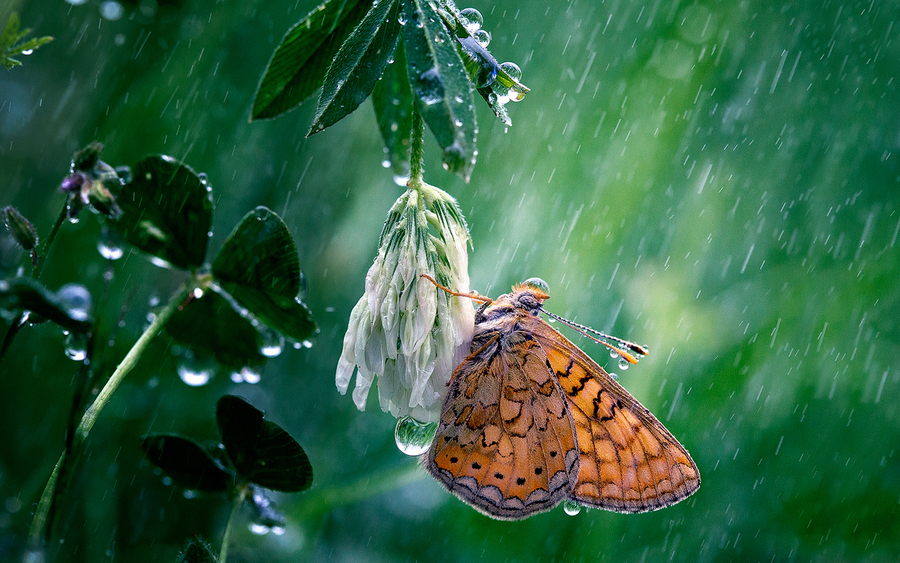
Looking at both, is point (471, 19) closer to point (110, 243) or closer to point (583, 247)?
point (110, 243)

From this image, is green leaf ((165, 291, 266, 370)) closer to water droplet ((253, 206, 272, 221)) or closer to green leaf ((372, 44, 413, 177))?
water droplet ((253, 206, 272, 221))

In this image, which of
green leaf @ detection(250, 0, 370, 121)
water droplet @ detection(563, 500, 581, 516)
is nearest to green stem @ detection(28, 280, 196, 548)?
green leaf @ detection(250, 0, 370, 121)

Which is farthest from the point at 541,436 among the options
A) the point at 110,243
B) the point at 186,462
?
the point at 110,243

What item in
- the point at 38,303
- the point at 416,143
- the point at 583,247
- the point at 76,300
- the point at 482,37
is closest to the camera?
the point at 38,303

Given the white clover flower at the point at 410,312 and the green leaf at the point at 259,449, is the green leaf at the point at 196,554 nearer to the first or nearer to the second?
the green leaf at the point at 259,449

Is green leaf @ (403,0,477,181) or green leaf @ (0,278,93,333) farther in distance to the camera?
green leaf @ (403,0,477,181)

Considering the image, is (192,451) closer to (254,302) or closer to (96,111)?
(254,302)

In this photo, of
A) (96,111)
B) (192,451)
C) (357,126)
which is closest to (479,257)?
(357,126)
